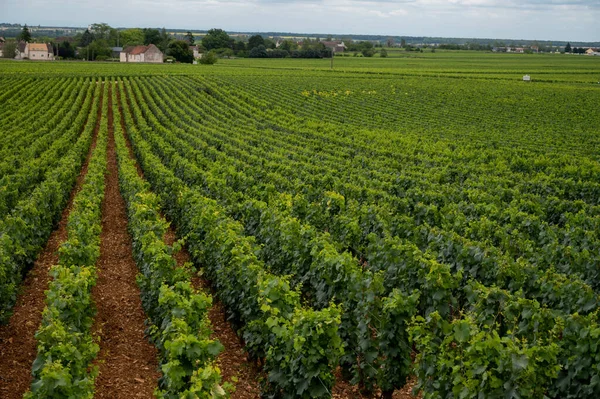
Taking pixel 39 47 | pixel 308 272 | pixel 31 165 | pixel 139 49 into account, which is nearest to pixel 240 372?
pixel 308 272

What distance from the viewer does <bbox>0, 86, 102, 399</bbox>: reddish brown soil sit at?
9.42 m

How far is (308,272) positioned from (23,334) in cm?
540

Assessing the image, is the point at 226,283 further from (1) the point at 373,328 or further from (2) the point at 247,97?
(2) the point at 247,97

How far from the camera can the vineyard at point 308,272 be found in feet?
24.7

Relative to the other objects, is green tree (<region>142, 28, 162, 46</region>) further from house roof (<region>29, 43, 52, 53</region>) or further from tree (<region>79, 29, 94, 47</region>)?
house roof (<region>29, 43, 52, 53</region>)

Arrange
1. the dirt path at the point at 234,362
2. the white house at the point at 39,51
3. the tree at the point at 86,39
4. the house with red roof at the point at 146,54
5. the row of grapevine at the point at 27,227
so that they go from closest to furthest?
the dirt path at the point at 234,362 → the row of grapevine at the point at 27,227 → the house with red roof at the point at 146,54 → the white house at the point at 39,51 → the tree at the point at 86,39

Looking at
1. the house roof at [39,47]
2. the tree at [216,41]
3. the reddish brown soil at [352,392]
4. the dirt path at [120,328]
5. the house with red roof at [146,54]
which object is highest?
the tree at [216,41]

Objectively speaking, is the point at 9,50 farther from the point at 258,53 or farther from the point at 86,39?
the point at 258,53

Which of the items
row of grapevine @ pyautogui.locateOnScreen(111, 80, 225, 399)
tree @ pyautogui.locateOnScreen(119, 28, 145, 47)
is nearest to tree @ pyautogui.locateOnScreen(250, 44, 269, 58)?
tree @ pyautogui.locateOnScreen(119, 28, 145, 47)

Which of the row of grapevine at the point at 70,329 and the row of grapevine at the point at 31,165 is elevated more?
the row of grapevine at the point at 31,165

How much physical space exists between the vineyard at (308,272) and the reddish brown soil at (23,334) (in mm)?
45

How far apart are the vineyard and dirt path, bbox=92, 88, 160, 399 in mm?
47

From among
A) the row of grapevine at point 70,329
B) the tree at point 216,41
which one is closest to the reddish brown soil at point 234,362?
the row of grapevine at point 70,329

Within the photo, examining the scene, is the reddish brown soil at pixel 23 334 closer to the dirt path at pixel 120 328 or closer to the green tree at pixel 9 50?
the dirt path at pixel 120 328
